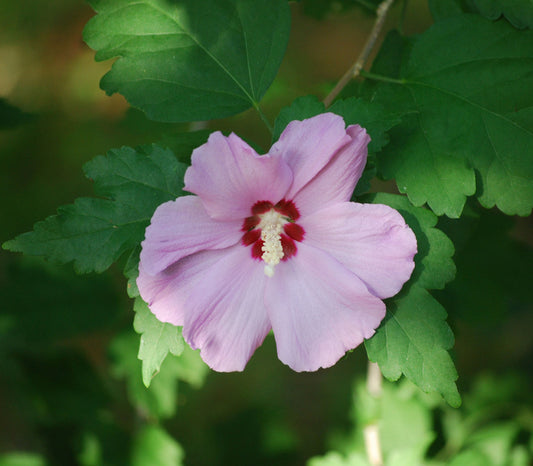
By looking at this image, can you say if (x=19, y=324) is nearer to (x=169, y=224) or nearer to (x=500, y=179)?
(x=169, y=224)

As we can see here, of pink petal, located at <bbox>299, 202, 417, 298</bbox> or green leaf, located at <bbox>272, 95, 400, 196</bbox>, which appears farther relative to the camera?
green leaf, located at <bbox>272, 95, 400, 196</bbox>

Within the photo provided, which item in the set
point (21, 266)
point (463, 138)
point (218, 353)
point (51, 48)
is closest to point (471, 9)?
point (463, 138)

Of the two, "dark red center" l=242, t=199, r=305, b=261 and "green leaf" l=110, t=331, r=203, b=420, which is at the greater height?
"dark red center" l=242, t=199, r=305, b=261

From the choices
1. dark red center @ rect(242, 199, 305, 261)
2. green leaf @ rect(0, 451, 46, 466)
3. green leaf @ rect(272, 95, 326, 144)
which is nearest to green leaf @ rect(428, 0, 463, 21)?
green leaf @ rect(272, 95, 326, 144)

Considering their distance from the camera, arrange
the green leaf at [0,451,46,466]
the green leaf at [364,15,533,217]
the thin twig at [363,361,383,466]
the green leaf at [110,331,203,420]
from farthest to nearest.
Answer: the green leaf at [0,451,46,466] < the green leaf at [110,331,203,420] < the thin twig at [363,361,383,466] < the green leaf at [364,15,533,217]

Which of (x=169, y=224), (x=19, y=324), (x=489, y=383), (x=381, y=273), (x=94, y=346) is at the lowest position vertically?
(x=94, y=346)

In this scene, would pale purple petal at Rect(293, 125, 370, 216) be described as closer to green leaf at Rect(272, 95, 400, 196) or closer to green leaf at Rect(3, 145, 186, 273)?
green leaf at Rect(272, 95, 400, 196)
